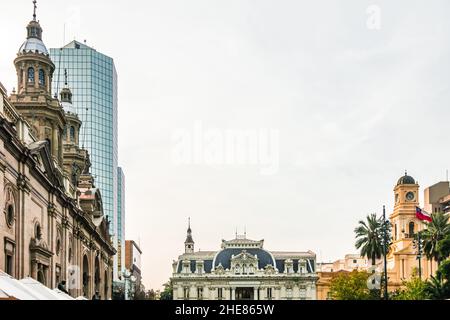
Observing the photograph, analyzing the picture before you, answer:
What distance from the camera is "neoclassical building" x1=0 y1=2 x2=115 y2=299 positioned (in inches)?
1359

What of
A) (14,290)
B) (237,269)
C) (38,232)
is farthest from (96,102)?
(237,269)

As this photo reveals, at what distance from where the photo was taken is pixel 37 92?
5438 cm

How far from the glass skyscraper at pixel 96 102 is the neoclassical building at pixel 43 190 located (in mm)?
1894

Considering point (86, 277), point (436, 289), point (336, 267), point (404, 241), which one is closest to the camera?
point (436, 289)

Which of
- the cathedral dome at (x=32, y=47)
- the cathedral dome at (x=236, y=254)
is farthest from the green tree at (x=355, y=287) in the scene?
the cathedral dome at (x=236, y=254)

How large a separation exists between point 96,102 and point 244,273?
11717 cm

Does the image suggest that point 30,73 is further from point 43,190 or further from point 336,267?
point 336,267

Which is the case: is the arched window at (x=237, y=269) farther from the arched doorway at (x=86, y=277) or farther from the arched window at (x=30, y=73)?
the arched window at (x=30, y=73)

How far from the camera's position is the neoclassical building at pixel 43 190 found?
113 ft

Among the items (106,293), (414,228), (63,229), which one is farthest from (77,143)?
(414,228)

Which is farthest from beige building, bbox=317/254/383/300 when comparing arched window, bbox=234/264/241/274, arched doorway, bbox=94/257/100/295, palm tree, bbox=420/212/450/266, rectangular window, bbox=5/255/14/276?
rectangular window, bbox=5/255/14/276

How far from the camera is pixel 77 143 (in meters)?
78.4
